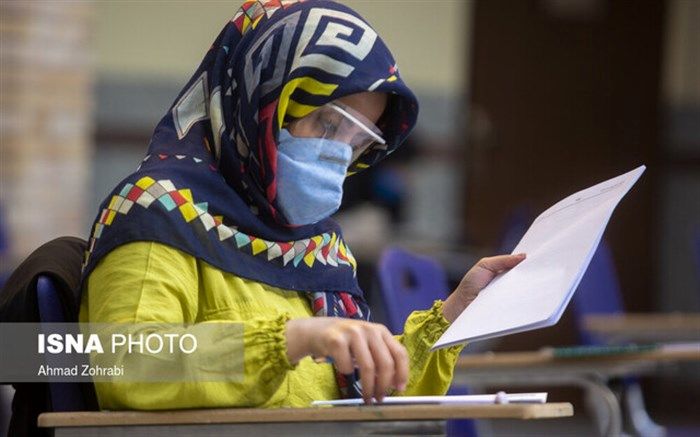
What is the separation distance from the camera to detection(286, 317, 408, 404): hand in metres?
1.54

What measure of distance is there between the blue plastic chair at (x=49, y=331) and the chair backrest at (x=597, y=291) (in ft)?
8.66

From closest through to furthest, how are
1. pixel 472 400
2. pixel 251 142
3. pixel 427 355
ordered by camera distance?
1. pixel 472 400
2. pixel 251 142
3. pixel 427 355

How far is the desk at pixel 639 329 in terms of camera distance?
399 cm

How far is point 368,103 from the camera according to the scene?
1.98m

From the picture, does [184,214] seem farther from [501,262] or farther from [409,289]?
[409,289]

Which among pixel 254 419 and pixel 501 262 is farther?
pixel 501 262

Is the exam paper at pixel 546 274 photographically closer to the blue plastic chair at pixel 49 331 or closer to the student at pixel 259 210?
the student at pixel 259 210

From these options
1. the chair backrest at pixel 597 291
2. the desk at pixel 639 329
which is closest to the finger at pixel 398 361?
the desk at pixel 639 329

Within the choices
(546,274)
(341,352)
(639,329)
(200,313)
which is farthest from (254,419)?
(639,329)

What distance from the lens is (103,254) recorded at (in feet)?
5.75

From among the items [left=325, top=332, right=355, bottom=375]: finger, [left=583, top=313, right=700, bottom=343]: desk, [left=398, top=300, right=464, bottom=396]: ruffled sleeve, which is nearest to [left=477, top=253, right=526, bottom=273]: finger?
[left=398, top=300, right=464, bottom=396]: ruffled sleeve

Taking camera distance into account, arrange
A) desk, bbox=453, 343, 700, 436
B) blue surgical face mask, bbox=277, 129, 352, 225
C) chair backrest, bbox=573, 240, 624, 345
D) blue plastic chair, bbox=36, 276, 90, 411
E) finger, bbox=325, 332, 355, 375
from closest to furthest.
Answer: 1. finger, bbox=325, 332, 355, 375
2. blue plastic chair, bbox=36, 276, 90, 411
3. blue surgical face mask, bbox=277, 129, 352, 225
4. desk, bbox=453, 343, 700, 436
5. chair backrest, bbox=573, 240, 624, 345

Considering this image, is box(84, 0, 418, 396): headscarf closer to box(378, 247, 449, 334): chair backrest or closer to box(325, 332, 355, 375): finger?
box(325, 332, 355, 375): finger

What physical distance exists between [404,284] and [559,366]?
1.18 feet
